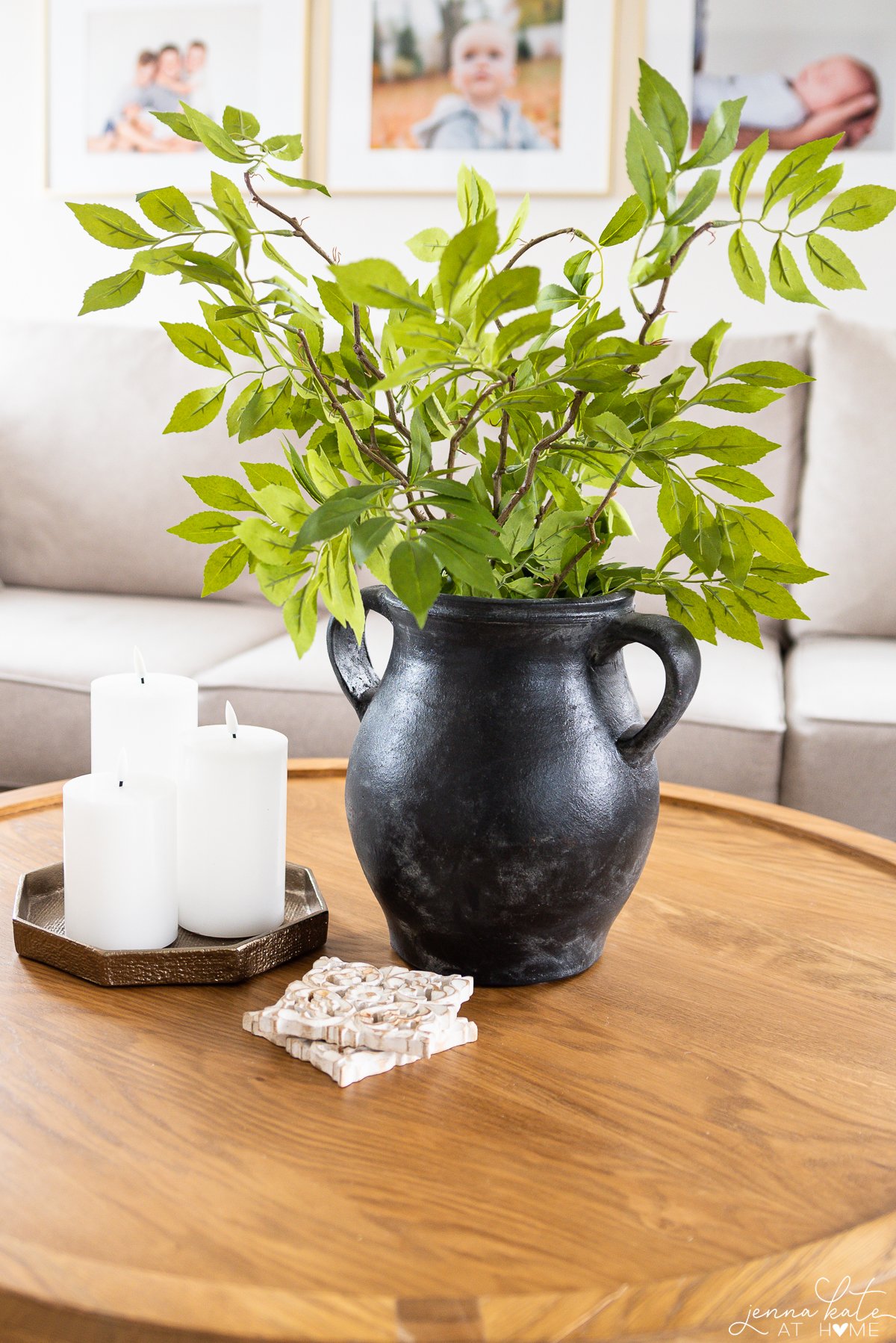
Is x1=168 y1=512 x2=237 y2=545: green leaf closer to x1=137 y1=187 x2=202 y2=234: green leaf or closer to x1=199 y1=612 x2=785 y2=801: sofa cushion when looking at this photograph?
x1=137 y1=187 x2=202 y2=234: green leaf

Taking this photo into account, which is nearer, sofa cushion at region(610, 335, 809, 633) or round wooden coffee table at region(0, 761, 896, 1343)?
round wooden coffee table at region(0, 761, 896, 1343)

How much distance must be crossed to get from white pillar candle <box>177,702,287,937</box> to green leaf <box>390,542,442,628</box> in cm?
22

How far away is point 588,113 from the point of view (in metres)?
2.57

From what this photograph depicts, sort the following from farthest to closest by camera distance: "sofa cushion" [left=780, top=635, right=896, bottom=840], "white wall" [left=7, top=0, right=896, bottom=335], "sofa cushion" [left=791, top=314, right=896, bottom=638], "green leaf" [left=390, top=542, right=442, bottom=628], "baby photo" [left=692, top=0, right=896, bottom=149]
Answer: "white wall" [left=7, top=0, right=896, bottom=335], "baby photo" [left=692, top=0, right=896, bottom=149], "sofa cushion" [left=791, top=314, right=896, bottom=638], "sofa cushion" [left=780, top=635, right=896, bottom=840], "green leaf" [left=390, top=542, right=442, bottom=628]

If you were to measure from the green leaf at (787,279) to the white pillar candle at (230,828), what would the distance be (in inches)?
15.5

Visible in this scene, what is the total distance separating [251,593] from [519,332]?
1878mm

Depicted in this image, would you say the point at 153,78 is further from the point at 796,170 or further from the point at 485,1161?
the point at 485,1161

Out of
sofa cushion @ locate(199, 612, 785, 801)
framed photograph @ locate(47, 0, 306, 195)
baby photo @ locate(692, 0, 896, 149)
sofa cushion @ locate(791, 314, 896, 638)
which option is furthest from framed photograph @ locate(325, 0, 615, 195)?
sofa cushion @ locate(199, 612, 785, 801)

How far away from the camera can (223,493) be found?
2.23ft

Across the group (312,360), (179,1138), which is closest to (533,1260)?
(179,1138)

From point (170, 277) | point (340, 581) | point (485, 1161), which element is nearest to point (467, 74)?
point (170, 277)

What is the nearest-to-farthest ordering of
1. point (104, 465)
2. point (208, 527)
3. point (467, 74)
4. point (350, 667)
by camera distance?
point (208, 527) < point (350, 667) < point (104, 465) < point (467, 74)

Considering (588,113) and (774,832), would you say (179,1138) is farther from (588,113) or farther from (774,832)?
(588,113)

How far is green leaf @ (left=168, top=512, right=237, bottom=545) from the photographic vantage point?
685 millimetres
